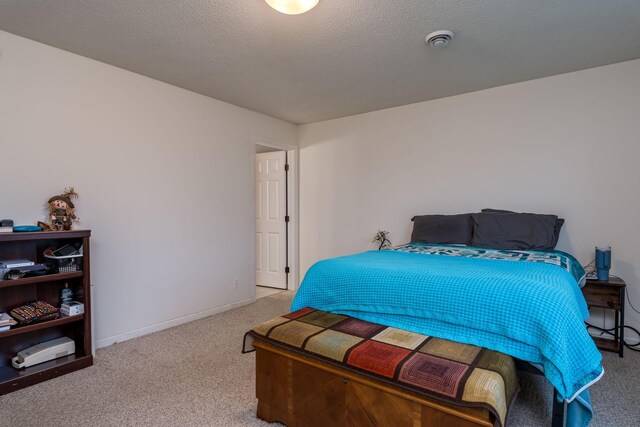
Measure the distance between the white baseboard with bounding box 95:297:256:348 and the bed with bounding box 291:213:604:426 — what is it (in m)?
1.65

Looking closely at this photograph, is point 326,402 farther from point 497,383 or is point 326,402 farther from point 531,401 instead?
point 531,401

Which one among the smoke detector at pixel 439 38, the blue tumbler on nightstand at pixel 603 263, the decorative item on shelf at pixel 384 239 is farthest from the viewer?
the decorative item on shelf at pixel 384 239

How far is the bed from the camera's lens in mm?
1434

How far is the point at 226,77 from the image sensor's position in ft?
10.0

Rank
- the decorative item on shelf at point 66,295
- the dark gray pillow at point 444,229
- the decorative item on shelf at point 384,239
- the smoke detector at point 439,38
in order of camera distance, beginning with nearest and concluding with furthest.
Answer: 1. the smoke detector at point 439,38
2. the decorative item on shelf at point 66,295
3. the dark gray pillow at point 444,229
4. the decorative item on shelf at point 384,239

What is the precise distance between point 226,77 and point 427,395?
2.90 meters

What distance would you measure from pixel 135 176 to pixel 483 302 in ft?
9.50

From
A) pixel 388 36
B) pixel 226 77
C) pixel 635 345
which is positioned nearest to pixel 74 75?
pixel 226 77

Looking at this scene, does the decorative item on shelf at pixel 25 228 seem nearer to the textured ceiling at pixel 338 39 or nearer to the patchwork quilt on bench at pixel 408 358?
the textured ceiling at pixel 338 39

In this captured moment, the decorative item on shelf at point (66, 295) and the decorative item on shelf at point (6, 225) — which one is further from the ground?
the decorative item on shelf at point (6, 225)

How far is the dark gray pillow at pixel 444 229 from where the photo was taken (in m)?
3.19

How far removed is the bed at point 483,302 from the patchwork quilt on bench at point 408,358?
0.30ft

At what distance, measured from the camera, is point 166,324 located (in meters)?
3.22

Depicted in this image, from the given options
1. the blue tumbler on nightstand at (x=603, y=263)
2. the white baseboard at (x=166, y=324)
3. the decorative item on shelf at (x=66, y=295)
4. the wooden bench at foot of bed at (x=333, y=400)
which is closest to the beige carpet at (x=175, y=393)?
the white baseboard at (x=166, y=324)
